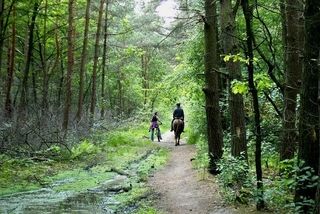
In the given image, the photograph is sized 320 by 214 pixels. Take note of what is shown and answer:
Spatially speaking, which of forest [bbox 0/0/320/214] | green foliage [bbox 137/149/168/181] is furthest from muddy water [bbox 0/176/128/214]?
green foliage [bbox 137/149/168/181]

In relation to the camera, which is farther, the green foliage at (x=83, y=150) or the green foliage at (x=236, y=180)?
the green foliage at (x=83, y=150)

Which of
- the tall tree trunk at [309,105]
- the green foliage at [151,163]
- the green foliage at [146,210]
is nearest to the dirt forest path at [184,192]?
the green foliage at [146,210]

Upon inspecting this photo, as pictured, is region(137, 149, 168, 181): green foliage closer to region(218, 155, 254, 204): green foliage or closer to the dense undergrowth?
the dense undergrowth

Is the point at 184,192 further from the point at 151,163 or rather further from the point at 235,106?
the point at 151,163

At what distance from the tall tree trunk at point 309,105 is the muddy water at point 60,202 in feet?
15.2

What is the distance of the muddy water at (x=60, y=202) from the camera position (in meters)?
10.1

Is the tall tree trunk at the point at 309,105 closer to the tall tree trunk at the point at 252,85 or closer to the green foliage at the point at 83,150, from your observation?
the tall tree trunk at the point at 252,85

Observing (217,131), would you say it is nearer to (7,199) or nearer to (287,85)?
(287,85)

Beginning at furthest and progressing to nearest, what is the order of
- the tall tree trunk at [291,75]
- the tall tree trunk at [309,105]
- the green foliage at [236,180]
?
the tall tree trunk at [291,75], the green foliage at [236,180], the tall tree trunk at [309,105]

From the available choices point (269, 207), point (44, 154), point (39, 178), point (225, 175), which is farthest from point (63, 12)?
point (269, 207)

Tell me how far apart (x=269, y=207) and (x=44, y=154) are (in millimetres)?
9385

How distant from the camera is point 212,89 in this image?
13289 mm

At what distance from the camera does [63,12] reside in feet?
90.1

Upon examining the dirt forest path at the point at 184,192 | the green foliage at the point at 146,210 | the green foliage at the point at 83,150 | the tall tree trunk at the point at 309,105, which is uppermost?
the tall tree trunk at the point at 309,105
